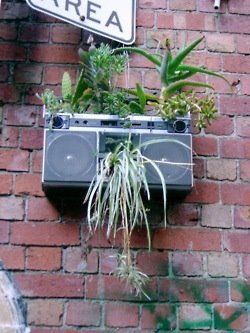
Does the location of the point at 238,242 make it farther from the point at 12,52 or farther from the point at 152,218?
the point at 12,52

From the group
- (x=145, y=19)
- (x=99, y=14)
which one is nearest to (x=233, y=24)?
(x=145, y=19)

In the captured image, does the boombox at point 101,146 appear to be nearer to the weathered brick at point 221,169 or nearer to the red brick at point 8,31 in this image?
the weathered brick at point 221,169

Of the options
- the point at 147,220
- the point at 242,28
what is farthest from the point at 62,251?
the point at 242,28

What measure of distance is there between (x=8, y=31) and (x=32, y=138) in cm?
49

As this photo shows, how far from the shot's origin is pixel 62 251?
8.40ft

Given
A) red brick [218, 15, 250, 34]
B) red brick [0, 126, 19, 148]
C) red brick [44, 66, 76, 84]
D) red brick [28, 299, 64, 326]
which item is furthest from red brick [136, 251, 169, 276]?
red brick [218, 15, 250, 34]

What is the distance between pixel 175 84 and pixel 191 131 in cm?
19

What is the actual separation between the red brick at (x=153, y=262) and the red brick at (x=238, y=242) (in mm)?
242

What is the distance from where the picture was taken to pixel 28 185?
264 centimetres

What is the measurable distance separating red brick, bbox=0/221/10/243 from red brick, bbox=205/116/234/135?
870 mm

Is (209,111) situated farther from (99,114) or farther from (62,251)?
(62,251)

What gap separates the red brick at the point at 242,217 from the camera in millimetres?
2645

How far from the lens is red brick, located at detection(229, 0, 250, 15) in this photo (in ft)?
9.71

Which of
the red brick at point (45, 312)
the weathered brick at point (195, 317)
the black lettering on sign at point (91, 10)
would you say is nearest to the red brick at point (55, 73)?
the black lettering on sign at point (91, 10)
